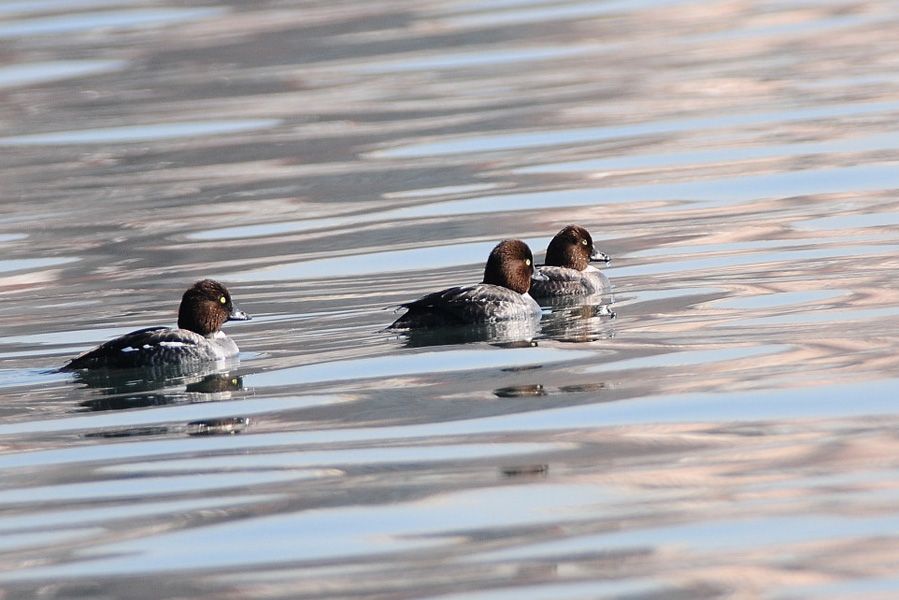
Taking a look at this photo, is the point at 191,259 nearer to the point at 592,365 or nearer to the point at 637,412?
the point at 592,365

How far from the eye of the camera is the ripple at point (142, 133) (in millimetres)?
24828

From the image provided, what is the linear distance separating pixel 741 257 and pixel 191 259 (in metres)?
5.23

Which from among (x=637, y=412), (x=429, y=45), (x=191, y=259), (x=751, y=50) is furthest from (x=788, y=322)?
(x=429, y=45)

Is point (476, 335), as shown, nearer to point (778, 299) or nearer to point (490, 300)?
point (490, 300)

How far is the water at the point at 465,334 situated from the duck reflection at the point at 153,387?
0.03 m

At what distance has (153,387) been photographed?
11.2 meters

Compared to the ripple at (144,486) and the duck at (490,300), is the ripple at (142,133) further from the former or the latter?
the ripple at (144,486)

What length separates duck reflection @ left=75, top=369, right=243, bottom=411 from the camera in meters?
10.7

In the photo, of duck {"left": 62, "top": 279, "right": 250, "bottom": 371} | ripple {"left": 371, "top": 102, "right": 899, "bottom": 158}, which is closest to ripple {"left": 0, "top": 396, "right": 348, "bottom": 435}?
duck {"left": 62, "top": 279, "right": 250, "bottom": 371}

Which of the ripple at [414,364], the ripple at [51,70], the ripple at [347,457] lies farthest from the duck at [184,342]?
the ripple at [51,70]

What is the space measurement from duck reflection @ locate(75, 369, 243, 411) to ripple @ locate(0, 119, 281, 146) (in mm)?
13518

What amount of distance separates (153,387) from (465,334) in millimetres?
2327

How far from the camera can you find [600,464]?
8.72 meters

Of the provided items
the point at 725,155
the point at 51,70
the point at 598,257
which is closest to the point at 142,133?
the point at 51,70
